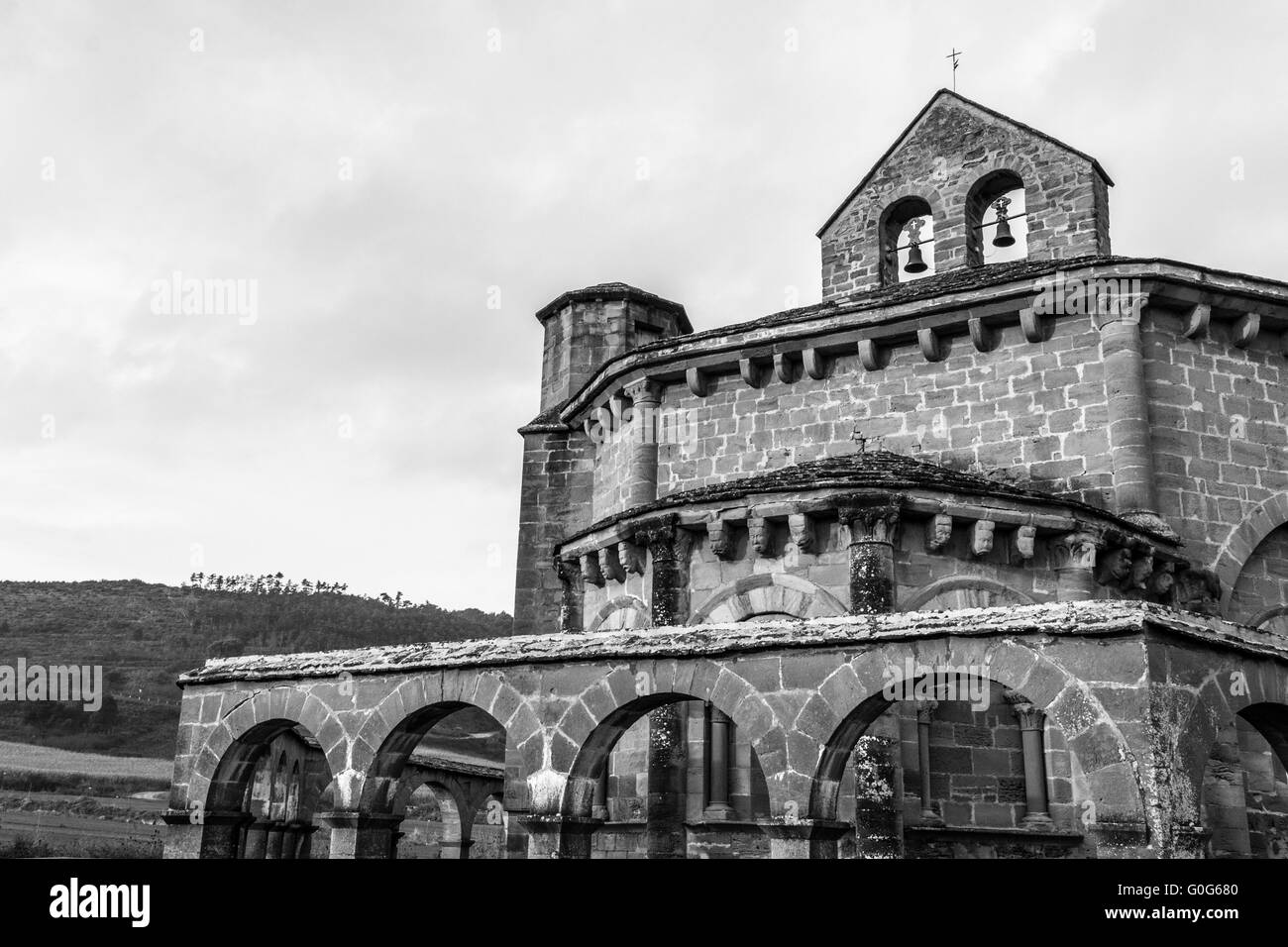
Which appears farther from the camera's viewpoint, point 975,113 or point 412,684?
point 975,113

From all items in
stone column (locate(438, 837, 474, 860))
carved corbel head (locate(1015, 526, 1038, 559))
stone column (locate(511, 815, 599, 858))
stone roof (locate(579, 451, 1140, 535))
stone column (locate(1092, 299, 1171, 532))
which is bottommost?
stone column (locate(438, 837, 474, 860))

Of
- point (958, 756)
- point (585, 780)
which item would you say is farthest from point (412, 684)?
point (958, 756)

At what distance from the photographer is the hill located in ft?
169

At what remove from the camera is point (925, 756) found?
1054 centimetres

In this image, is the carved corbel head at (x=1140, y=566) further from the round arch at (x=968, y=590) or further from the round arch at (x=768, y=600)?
the round arch at (x=768, y=600)

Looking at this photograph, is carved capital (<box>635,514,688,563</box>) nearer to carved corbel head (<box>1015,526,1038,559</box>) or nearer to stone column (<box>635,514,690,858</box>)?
stone column (<box>635,514,690,858</box>)

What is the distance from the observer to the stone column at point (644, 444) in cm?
1468

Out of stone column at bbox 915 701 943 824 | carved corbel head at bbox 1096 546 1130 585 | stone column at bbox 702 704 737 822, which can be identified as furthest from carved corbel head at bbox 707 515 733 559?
carved corbel head at bbox 1096 546 1130 585

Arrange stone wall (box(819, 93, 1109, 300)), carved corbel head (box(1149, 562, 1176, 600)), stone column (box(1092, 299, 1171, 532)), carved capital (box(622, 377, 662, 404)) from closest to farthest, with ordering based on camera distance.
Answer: carved corbel head (box(1149, 562, 1176, 600)), stone column (box(1092, 299, 1171, 532)), carved capital (box(622, 377, 662, 404)), stone wall (box(819, 93, 1109, 300))

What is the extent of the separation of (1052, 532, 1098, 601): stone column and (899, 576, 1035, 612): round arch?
359 mm
